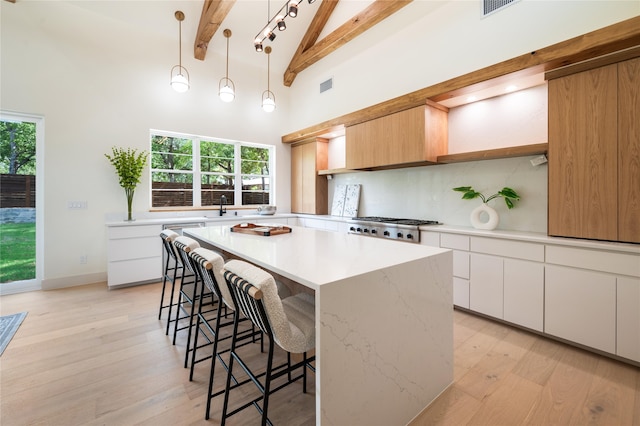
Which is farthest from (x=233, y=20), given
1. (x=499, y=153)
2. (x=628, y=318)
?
(x=628, y=318)

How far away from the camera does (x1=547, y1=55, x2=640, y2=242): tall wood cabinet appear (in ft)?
6.91

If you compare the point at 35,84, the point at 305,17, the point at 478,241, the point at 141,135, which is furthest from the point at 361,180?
the point at 35,84

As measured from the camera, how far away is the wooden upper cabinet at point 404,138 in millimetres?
3438

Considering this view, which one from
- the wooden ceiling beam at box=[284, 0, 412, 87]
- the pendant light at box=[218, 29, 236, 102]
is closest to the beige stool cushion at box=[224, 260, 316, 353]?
the pendant light at box=[218, 29, 236, 102]

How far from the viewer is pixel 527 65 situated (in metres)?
2.54

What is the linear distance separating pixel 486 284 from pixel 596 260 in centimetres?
87

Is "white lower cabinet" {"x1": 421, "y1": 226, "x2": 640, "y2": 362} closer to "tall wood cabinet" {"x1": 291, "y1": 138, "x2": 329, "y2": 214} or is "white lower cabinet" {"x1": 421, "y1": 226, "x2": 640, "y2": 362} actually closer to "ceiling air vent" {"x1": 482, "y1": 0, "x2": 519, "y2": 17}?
"ceiling air vent" {"x1": 482, "y1": 0, "x2": 519, "y2": 17}

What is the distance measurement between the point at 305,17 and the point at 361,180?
3.09 m

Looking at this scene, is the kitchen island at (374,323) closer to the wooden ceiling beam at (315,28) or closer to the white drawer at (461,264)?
the white drawer at (461,264)

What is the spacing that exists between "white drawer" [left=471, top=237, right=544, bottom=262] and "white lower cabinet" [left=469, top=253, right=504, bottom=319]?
0.22 feet

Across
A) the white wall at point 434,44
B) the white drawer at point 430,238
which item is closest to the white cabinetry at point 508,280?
the white drawer at point 430,238

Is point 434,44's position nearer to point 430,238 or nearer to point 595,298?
point 430,238

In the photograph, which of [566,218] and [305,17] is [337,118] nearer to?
[305,17]

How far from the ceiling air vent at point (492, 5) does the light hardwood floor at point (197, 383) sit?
125 inches
